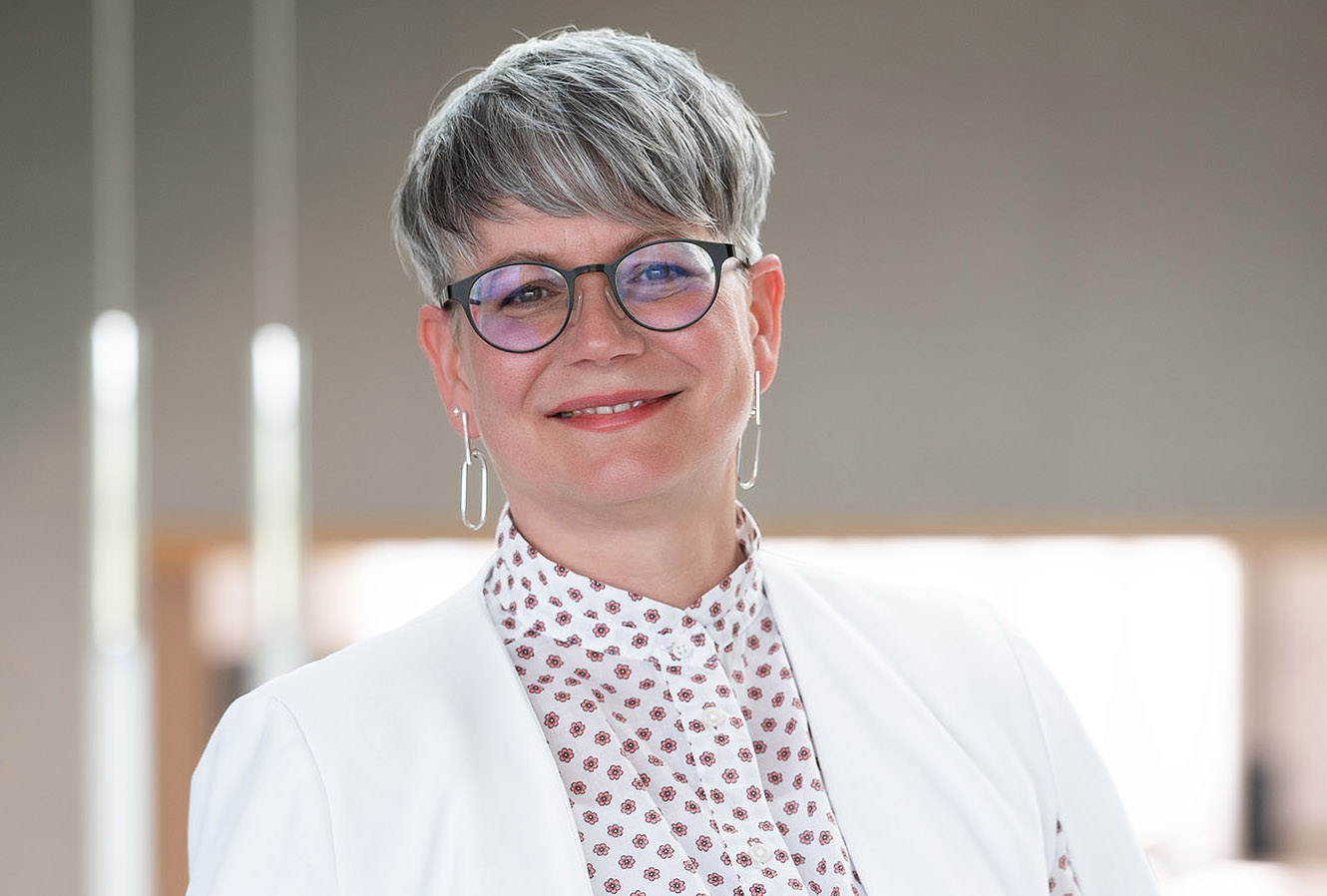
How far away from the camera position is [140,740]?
3535 mm

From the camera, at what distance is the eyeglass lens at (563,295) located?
1.05 m

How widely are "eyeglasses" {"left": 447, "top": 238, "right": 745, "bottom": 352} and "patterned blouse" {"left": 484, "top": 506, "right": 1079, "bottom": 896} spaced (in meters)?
0.18

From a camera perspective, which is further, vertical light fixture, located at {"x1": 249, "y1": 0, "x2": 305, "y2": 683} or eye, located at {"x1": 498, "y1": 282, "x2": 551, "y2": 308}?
vertical light fixture, located at {"x1": 249, "y1": 0, "x2": 305, "y2": 683}

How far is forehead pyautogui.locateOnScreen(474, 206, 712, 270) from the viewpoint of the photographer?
1.05m

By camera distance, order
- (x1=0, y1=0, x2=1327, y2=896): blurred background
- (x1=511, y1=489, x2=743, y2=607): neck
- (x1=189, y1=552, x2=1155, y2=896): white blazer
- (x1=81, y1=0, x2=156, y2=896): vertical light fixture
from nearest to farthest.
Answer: (x1=189, y1=552, x2=1155, y2=896): white blazer, (x1=511, y1=489, x2=743, y2=607): neck, (x1=0, y1=0, x2=1327, y2=896): blurred background, (x1=81, y1=0, x2=156, y2=896): vertical light fixture

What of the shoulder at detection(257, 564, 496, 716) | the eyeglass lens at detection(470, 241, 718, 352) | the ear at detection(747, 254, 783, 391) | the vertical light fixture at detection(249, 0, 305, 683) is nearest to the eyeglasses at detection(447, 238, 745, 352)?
the eyeglass lens at detection(470, 241, 718, 352)

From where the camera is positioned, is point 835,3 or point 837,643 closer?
point 837,643

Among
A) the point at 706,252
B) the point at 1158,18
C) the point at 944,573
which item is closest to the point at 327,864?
the point at 706,252

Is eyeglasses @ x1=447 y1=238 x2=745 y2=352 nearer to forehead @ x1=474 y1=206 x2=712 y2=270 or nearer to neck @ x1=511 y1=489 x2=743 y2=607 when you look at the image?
forehead @ x1=474 y1=206 x2=712 y2=270

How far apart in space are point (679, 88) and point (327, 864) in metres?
0.61

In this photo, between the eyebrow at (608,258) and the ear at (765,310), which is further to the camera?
the ear at (765,310)

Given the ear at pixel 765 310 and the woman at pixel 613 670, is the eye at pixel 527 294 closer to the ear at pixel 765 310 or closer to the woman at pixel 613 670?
the woman at pixel 613 670

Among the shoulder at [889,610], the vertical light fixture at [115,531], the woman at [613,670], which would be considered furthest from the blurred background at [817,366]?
the woman at [613,670]

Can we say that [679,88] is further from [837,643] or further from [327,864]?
[327,864]
